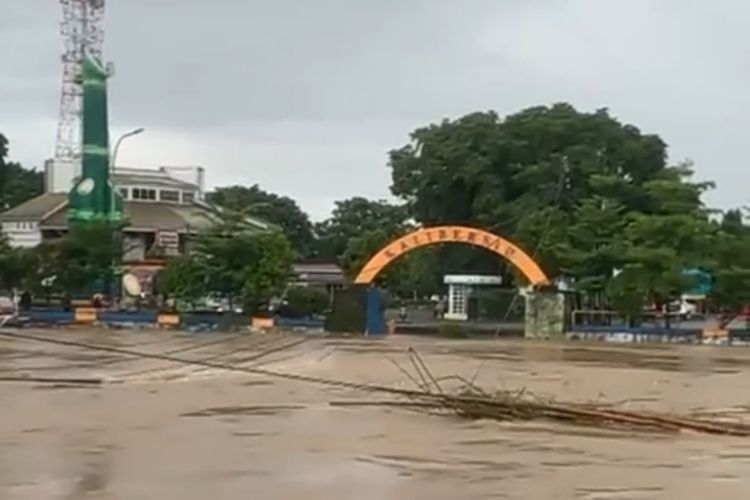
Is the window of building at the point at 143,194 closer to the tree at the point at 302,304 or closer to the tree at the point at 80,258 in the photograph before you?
the tree at the point at 302,304

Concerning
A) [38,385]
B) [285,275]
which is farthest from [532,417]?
[285,275]

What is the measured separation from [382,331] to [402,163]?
1006 inches

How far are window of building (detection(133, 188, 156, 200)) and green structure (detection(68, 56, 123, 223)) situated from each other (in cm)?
1480

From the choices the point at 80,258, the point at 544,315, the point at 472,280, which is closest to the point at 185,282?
the point at 80,258

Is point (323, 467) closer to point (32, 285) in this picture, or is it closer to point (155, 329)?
point (155, 329)

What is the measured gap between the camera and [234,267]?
56.8m

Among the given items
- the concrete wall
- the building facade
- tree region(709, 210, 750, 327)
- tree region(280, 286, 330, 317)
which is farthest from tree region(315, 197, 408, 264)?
tree region(709, 210, 750, 327)

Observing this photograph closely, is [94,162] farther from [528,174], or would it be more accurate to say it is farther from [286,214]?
[286,214]

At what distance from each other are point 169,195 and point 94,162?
70.4ft

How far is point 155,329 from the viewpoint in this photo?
4944 cm

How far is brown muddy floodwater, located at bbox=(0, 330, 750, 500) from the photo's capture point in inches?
450

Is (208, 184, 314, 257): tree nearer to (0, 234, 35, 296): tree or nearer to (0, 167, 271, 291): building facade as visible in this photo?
(0, 167, 271, 291): building facade

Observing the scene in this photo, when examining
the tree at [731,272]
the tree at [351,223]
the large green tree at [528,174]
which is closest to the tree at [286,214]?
the tree at [351,223]

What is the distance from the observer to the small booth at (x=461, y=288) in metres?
71.9
